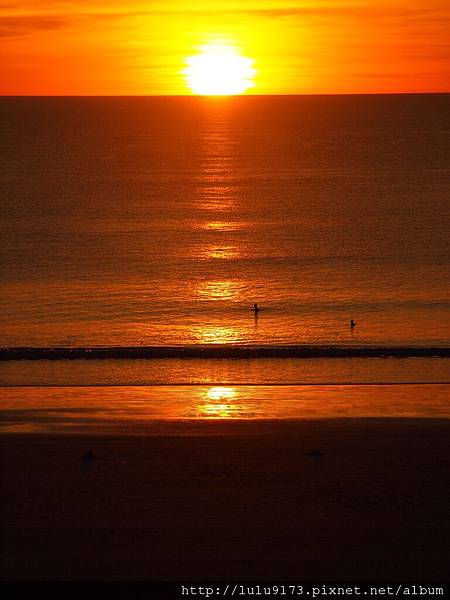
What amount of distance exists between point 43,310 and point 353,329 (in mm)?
13027

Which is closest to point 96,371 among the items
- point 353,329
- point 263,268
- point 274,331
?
→ point 274,331

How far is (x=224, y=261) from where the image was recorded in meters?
56.0

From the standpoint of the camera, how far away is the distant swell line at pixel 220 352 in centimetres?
3148

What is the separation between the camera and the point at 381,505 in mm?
15477

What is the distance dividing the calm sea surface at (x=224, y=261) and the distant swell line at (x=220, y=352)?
87cm

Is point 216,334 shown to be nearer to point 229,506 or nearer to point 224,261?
point 229,506

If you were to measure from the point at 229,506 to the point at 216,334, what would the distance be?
20.4m

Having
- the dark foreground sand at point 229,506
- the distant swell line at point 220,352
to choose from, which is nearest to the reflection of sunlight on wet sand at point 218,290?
the distant swell line at point 220,352

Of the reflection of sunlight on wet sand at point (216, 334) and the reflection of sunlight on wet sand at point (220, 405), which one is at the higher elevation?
the reflection of sunlight on wet sand at point (216, 334)

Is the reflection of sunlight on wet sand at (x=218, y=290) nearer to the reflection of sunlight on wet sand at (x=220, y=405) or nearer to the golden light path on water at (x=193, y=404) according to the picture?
the golden light path on water at (x=193, y=404)

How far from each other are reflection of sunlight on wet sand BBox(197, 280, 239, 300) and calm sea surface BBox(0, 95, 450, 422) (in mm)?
142

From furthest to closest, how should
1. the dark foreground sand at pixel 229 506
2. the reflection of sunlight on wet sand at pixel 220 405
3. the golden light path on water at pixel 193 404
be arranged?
the reflection of sunlight on wet sand at pixel 220 405
the golden light path on water at pixel 193 404
the dark foreground sand at pixel 229 506

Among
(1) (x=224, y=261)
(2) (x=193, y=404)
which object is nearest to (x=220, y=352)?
(2) (x=193, y=404)

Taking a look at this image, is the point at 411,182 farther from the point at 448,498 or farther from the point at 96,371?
the point at 448,498
